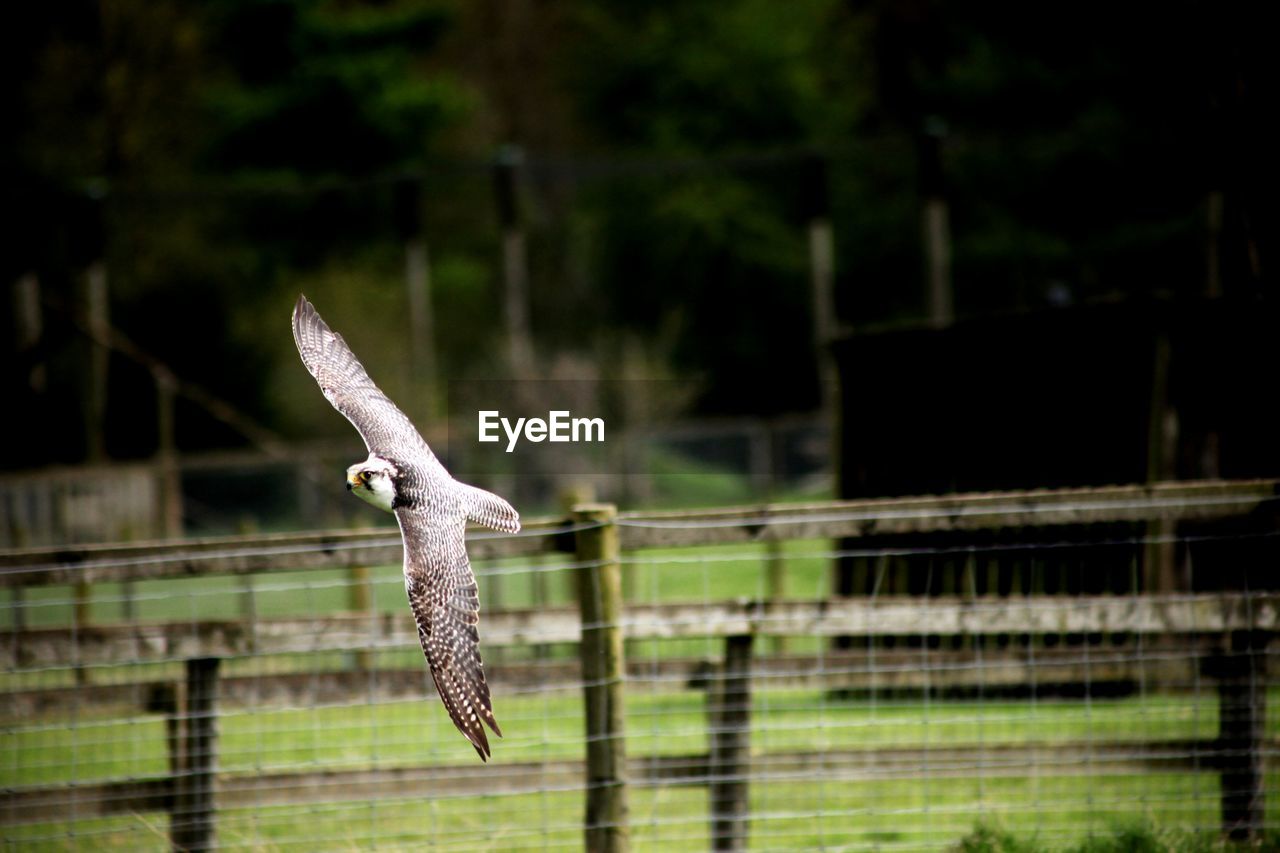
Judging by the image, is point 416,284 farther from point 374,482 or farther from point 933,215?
point 374,482

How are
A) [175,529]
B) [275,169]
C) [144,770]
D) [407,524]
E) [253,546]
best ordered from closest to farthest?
[407,524], [253,546], [144,770], [175,529], [275,169]

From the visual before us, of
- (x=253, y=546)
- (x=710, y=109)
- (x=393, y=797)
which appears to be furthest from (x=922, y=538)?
(x=710, y=109)

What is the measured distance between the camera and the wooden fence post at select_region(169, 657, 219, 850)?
5129 mm

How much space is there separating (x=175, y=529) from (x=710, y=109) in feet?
101

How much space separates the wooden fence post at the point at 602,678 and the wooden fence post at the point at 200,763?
4.61 ft

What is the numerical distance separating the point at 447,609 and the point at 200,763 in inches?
89.0

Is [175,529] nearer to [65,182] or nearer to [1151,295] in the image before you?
[1151,295]

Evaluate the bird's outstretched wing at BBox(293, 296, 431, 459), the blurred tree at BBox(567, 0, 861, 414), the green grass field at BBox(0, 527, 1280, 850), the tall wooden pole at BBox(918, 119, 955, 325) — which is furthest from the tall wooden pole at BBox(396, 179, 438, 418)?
the bird's outstretched wing at BBox(293, 296, 431, 459)

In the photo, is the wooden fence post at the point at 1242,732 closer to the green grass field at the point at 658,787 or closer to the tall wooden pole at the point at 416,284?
the green grass field at the point at 658,787

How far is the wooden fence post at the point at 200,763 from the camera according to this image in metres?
5.13

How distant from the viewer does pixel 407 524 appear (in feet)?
11.0

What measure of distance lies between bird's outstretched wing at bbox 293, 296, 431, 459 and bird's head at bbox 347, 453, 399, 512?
331 mm

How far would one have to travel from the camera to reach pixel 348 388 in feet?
13.1

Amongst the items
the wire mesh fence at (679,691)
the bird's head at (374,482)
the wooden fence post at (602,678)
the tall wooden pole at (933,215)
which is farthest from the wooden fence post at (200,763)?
the tall wooden pole at (933,215)
